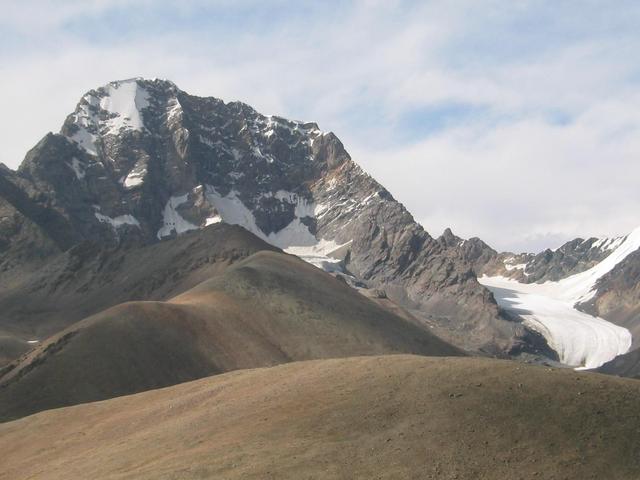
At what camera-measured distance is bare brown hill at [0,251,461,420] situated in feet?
380

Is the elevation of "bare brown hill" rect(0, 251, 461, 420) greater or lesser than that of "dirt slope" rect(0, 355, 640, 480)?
greater

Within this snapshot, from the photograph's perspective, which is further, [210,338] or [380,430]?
[210,338]

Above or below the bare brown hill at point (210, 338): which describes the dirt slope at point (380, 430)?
below

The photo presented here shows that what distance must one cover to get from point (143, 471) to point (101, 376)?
65921 mm

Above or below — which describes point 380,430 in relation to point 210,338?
below

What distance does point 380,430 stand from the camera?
56.2m

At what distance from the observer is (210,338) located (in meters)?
142

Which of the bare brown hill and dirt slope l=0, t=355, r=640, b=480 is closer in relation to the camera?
dirt slope l=0, t=355, r=640, b=480

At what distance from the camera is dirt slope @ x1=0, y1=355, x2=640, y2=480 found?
5084cm

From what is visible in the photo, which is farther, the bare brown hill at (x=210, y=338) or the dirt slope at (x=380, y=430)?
the bare brown hill at (x=210, y=338)

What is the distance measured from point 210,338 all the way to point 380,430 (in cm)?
8824

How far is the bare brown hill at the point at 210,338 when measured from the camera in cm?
11588

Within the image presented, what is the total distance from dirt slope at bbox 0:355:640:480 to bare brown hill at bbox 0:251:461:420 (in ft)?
141

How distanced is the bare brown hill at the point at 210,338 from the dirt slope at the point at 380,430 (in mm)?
43042
